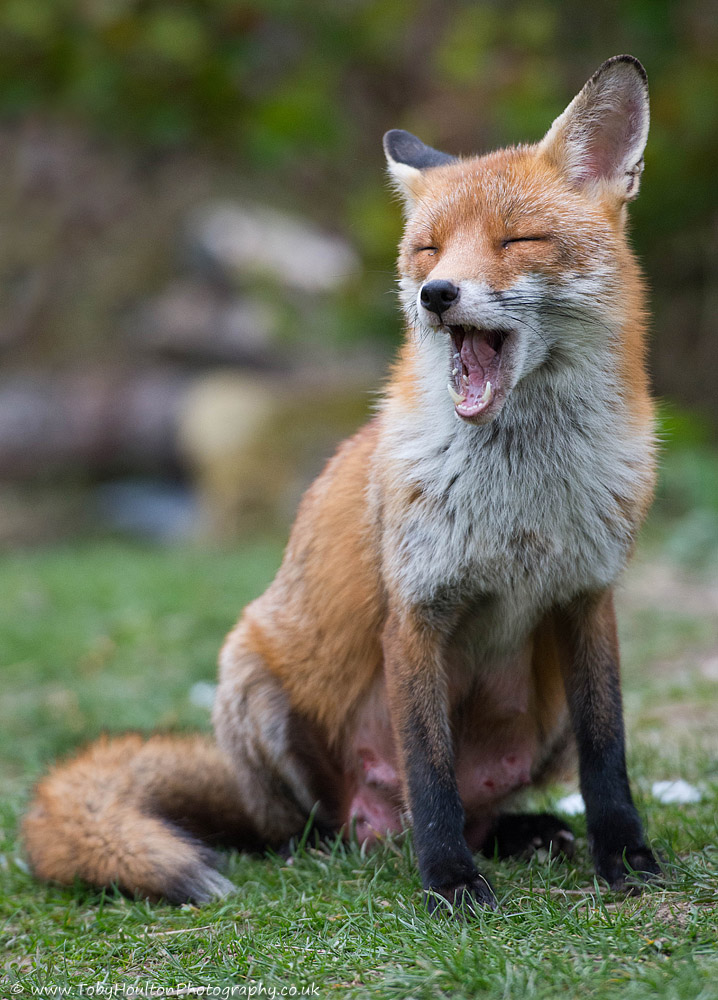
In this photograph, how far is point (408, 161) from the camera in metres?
3.81

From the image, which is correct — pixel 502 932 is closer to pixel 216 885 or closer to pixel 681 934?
pixel 681 934

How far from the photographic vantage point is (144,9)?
14.5 m

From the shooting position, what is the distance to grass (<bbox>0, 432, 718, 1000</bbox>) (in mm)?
2494

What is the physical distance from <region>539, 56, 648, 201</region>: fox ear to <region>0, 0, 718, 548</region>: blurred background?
17.4ft

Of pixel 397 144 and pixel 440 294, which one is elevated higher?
pixel 397 144

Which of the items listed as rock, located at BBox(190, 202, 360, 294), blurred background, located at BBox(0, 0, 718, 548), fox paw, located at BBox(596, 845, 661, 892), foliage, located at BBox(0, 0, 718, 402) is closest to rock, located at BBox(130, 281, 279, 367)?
blurred background, located at BBox(0, 0, 718, 548)

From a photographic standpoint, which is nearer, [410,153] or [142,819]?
[142,819]

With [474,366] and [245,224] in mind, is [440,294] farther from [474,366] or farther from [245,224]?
[245,224]

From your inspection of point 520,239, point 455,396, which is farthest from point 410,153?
point 455,396

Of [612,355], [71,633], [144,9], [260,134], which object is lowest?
[71,633]

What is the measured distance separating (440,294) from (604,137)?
2.83 feet

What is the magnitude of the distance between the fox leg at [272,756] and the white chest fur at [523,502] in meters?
0.85

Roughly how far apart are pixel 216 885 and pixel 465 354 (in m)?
1.82

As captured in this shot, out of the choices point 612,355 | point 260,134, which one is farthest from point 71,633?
point 260,134
